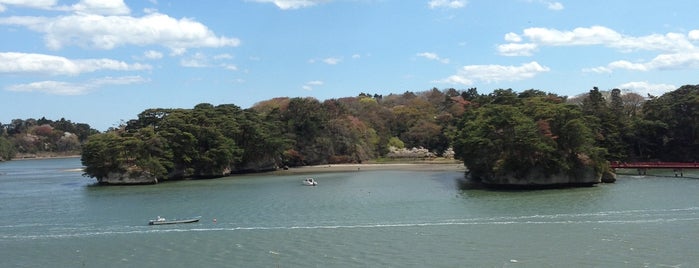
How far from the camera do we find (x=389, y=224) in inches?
1262

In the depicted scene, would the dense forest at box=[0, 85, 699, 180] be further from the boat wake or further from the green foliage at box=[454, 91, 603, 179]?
the boat wake

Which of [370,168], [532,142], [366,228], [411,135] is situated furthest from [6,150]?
[366,228]

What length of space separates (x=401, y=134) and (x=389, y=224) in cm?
8982

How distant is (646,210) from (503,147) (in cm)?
1720

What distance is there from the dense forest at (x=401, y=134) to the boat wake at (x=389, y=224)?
1558 centimetres

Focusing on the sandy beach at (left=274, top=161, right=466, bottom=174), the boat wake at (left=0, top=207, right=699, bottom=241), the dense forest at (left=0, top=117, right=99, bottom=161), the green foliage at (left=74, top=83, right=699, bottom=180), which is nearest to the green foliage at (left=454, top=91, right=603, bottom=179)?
the green foliage at (left=74, top=83, right=699, bottom=180)

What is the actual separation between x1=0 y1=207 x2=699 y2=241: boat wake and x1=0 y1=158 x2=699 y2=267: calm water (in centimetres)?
6

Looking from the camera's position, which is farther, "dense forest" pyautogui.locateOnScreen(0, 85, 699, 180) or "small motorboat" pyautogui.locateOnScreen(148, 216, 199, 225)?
"dense forest" pyautogui.locateOnScreen(0, 85, 699, 180)

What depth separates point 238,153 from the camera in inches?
3130

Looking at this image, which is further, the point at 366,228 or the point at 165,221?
the point at 165,221

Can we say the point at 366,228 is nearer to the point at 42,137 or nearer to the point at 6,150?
the point at 6,150

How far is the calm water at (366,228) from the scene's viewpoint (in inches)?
934

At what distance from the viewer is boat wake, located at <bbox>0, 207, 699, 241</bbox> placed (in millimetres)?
31141

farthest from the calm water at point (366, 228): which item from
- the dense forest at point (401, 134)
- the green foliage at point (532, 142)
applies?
the dense forest at point (401, 134)
